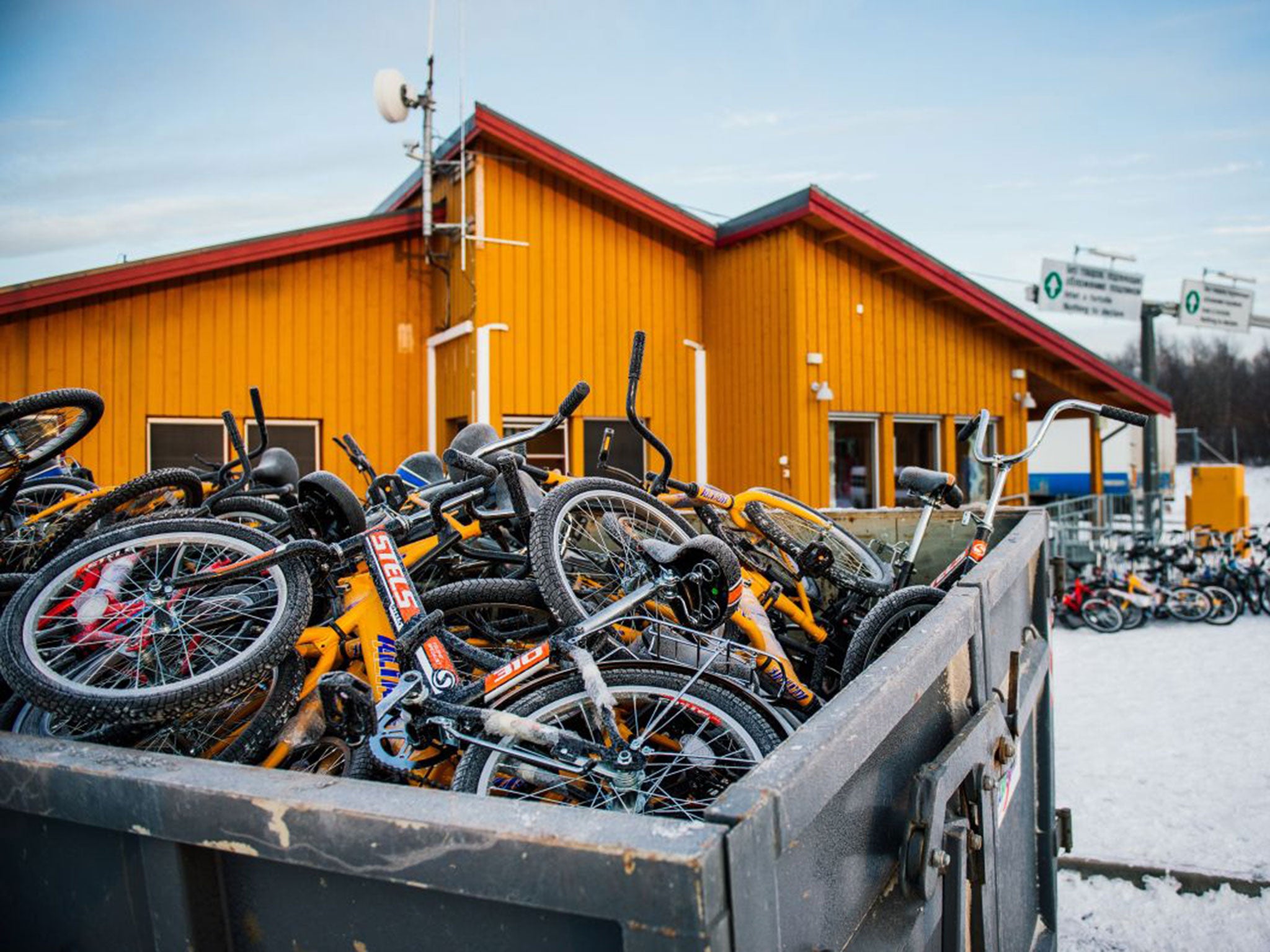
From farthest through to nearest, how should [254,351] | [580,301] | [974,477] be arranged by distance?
[974,477] < [580,301] < [254,351]

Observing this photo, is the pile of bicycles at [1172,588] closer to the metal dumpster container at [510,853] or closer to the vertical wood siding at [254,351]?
the vertical wood siding at [254,351]

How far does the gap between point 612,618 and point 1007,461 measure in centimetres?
255

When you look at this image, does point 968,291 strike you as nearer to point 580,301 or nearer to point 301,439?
point 580,301

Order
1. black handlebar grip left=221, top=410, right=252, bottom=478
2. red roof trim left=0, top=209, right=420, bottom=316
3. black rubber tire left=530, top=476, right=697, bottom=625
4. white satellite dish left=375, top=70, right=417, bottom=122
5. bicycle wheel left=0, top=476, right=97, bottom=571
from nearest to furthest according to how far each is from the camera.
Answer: black rubber tire left=530, top=476, right=697, bottom=625, bicycle wheel left=0, top=476, right=97, bottom=571, black handlebar grip left=221, top=410, right=252, bottom=478, red roof trim left=0, top=209, right=420, bottom=316, white satellite dish left=375, top=70, right=417, bottom=122

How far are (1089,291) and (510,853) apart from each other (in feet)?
61.3

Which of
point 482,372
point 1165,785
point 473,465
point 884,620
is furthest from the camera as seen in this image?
point 482,372

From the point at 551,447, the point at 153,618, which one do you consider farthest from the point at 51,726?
the point at 551,447

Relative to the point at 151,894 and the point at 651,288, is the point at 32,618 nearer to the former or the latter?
the point at 151,894

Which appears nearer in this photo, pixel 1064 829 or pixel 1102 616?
pixel 1064 829

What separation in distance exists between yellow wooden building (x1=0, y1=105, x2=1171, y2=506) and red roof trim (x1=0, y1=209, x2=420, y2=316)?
2 cm

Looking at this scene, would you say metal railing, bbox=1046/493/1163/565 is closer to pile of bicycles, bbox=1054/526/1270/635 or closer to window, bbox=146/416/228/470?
pile of bicycles, bbox=1054/526/1270/635

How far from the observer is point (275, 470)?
148 inches

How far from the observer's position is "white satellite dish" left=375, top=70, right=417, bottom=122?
9508 mm

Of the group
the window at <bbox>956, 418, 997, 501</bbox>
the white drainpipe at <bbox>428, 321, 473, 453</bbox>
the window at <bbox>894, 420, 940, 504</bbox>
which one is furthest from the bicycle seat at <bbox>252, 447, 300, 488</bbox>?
the window at <bbox>956, 418, 997, 501</bbox>
